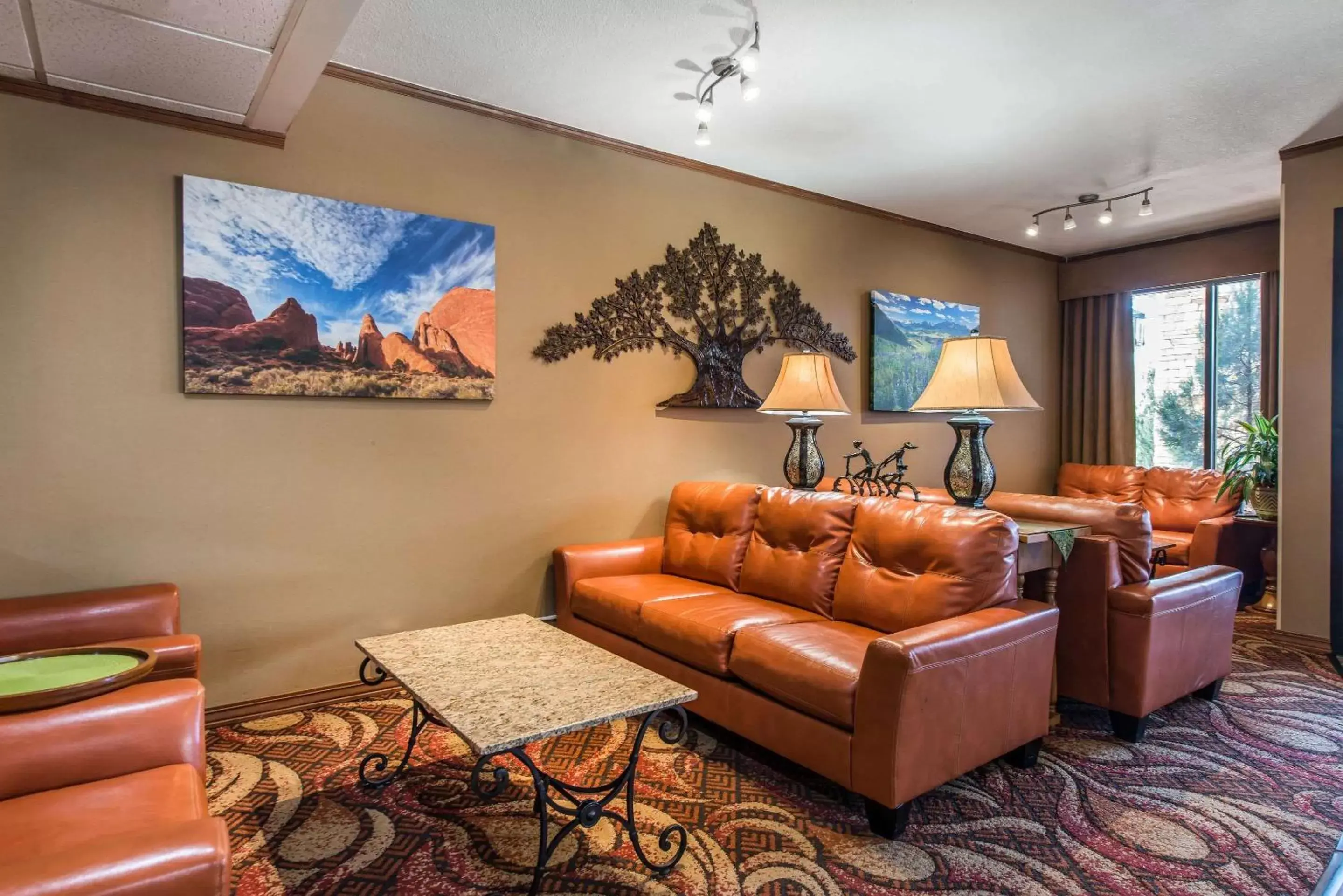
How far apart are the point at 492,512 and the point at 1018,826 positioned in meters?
2.62

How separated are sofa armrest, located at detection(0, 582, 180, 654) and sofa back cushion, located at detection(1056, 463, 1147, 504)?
19.1 feet

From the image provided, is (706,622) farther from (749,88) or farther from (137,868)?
(749,88)

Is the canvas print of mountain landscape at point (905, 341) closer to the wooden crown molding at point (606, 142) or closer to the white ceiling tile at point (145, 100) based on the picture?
the wooden crown molding at point (606, 142)

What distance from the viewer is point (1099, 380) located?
6.60 meters

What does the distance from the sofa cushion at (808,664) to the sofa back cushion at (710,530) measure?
0.80 meters

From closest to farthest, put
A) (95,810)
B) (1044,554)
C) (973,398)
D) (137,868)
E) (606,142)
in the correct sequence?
1. (137,868)
2. (95,810)
3. (1044,554)
4. (973,398)
5. (606,142)

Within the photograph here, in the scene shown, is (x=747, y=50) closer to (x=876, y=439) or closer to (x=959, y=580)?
(x=959, y=580)

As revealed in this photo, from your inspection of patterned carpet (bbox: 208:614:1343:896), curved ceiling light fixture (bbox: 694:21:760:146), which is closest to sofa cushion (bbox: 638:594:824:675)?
patterned carpet (bbox: 208:614:1343:896)

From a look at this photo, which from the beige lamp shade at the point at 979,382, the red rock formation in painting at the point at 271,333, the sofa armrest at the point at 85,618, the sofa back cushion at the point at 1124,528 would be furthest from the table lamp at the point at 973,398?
the sofa armrest at the point at 85,618

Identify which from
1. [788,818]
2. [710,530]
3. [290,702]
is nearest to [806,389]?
[710,530]

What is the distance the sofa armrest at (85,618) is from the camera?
2391 millimetres

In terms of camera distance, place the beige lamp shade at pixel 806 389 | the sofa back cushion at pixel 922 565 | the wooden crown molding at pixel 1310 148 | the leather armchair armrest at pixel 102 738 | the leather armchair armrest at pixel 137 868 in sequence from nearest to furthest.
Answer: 1. the leather armchair armrest at pixel 137 868
2. the leather armchair armrest at pixel 102 738
3. the sofa back cushion at pixel 922 565
4. the beige lamp shade at pixel 806 389
5. the wooden crown molding at pixel 1310 148

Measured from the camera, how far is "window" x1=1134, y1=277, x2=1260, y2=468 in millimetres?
5871

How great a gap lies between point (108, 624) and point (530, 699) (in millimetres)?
1667
